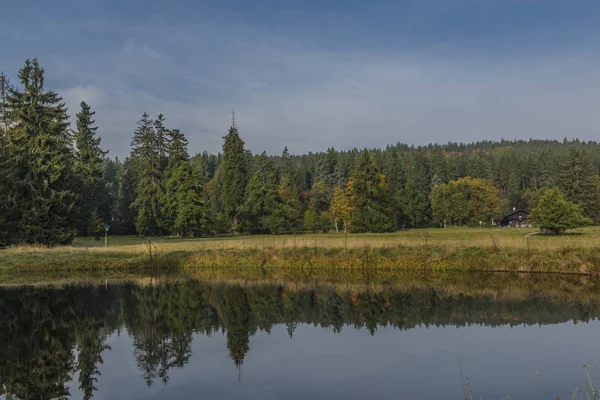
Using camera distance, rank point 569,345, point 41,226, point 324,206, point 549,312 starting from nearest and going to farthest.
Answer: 1. point 569,345
2. point 549,312
3. point 41,226
4. point 324,206

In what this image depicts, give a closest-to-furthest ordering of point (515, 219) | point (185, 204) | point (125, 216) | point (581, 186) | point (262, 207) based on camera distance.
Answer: point (185, 204), point (262, 207), point (125, 216), point (581, 186), point (515, 219)

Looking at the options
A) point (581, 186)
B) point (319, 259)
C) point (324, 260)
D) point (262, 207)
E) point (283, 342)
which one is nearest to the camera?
point (283, 342)

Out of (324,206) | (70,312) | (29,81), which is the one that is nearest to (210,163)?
(324,206)

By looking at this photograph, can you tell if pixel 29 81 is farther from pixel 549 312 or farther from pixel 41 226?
pixel 549 312

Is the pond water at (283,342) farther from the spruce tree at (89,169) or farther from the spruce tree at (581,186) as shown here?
the spruce tree at (581,186)

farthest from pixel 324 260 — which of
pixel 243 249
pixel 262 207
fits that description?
pixel 262 207

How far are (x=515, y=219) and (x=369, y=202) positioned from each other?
48.6m

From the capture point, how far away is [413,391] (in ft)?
39.7

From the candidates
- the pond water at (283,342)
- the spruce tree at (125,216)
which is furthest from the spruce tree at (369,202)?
the pond water at (283,342)

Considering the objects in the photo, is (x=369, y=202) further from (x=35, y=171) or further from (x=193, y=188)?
(x=35, y=171)

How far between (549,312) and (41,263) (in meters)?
32.0

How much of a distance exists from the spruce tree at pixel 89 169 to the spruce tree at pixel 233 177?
54.7 feet

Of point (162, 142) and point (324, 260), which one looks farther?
point (162, 142)

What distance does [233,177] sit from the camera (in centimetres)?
7212
